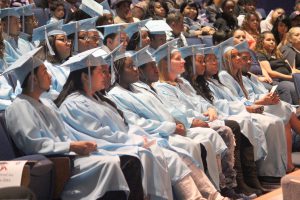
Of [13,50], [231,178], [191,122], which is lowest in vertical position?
[231,178]

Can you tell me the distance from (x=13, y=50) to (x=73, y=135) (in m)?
1.74

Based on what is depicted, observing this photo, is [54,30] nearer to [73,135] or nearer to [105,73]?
[105,73]

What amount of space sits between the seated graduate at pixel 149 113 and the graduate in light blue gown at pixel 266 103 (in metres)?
0.91

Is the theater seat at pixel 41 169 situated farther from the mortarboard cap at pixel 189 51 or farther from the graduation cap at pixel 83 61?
the mortarboard cap at pixel 189 51

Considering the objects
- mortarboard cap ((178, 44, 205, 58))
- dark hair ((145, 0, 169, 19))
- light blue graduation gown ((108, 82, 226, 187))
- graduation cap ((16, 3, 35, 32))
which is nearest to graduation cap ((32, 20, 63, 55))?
graduation cap ((16, 3, 35, 32))

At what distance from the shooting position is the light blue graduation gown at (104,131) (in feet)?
14.9

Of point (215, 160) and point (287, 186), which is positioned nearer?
point (287, 186)

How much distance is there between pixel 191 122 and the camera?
18.3ft

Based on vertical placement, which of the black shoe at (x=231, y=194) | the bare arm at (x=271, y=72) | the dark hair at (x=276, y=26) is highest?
the dark hair at (x=276, y=26)

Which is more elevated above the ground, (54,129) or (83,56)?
(83,56)

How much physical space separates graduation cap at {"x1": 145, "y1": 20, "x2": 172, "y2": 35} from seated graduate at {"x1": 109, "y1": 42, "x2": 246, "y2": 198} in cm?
120

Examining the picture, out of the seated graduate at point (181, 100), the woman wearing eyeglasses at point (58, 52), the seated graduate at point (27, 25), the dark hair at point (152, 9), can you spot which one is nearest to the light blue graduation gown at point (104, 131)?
the seated graduate at point (181, 100)

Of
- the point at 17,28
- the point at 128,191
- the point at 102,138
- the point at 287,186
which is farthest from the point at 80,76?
the point at 287,186

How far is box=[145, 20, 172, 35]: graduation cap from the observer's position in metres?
6.58
